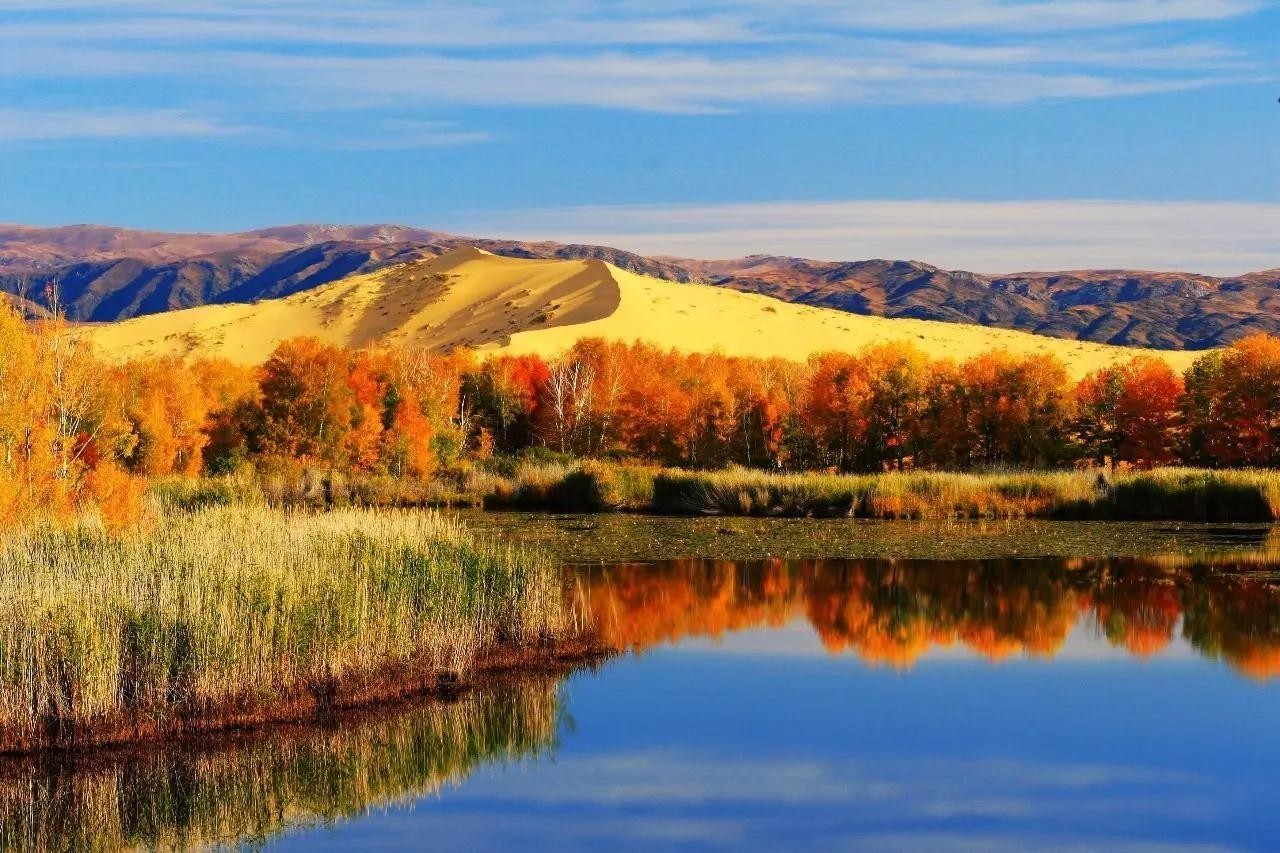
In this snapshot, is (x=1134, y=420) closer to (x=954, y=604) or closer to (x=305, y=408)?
(x=305, y=408)

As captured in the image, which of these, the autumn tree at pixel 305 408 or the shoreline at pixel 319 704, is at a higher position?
the autumn tree at pixel 305 408

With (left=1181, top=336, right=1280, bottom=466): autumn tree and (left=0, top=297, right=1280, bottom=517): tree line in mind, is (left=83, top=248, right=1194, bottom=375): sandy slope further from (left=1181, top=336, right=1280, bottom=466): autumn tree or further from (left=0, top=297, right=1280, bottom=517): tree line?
(left=1181, top=336, right=1280, bottom=466): autumn tree

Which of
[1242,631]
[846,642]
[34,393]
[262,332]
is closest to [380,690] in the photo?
[34,393]

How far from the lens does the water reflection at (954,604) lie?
19062 millimetres

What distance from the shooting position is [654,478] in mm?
36312

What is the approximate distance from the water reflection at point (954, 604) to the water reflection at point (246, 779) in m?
4.57

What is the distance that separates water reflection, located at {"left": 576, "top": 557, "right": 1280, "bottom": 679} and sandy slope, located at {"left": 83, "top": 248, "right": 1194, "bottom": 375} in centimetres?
4951

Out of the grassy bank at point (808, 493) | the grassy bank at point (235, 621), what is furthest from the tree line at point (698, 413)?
the grassy bank at point (235, 621)

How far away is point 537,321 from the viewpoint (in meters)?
90.0

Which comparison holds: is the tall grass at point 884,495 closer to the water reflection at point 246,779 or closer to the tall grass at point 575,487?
the tall grass at point 575,487

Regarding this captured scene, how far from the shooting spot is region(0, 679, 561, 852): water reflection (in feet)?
37.7

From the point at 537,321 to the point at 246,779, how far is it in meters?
78.1

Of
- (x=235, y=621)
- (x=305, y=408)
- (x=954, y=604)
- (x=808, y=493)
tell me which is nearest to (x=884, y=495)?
(x=808, y=493)

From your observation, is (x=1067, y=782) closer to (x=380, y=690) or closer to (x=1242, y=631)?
(x=380, y=690)
